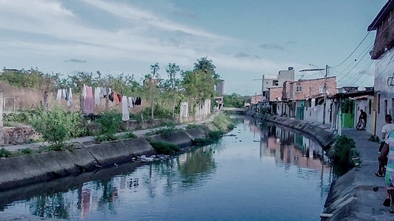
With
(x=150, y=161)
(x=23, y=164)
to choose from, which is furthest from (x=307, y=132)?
(x=23, y=164)

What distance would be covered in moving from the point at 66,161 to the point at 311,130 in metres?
27.0

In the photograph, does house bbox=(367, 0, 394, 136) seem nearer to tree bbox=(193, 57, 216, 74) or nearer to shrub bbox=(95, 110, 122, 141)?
shrub bbox=(95, 110, 122, 141)

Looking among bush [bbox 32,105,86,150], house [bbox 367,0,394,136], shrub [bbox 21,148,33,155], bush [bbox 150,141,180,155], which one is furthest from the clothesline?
house [bbox 367,0,394,136]

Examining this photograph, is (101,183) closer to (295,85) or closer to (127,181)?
(127,181)

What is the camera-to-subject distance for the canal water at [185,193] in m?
11.4

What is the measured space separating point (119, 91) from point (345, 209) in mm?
23749

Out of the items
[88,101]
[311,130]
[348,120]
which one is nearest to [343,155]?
[88,101]

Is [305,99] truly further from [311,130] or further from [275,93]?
[275,93]

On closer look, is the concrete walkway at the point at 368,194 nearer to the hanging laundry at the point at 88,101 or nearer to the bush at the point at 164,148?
the bush at the point at 164,148

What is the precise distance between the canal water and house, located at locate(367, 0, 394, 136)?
4263 mm

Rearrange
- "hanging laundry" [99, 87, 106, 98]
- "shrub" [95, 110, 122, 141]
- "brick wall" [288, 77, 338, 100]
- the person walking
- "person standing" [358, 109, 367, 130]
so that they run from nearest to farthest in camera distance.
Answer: the person walking → "shrub" [95, 110, 122, 141] → "hanging laundry" [99, 87, 106, 98] → "person standing" [358, 109, 367, 130] → "brick wall" [288, 77, 338, 100]

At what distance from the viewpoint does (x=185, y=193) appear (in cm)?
1370

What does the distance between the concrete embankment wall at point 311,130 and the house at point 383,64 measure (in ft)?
12.0

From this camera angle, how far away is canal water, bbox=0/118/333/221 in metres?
11.4
